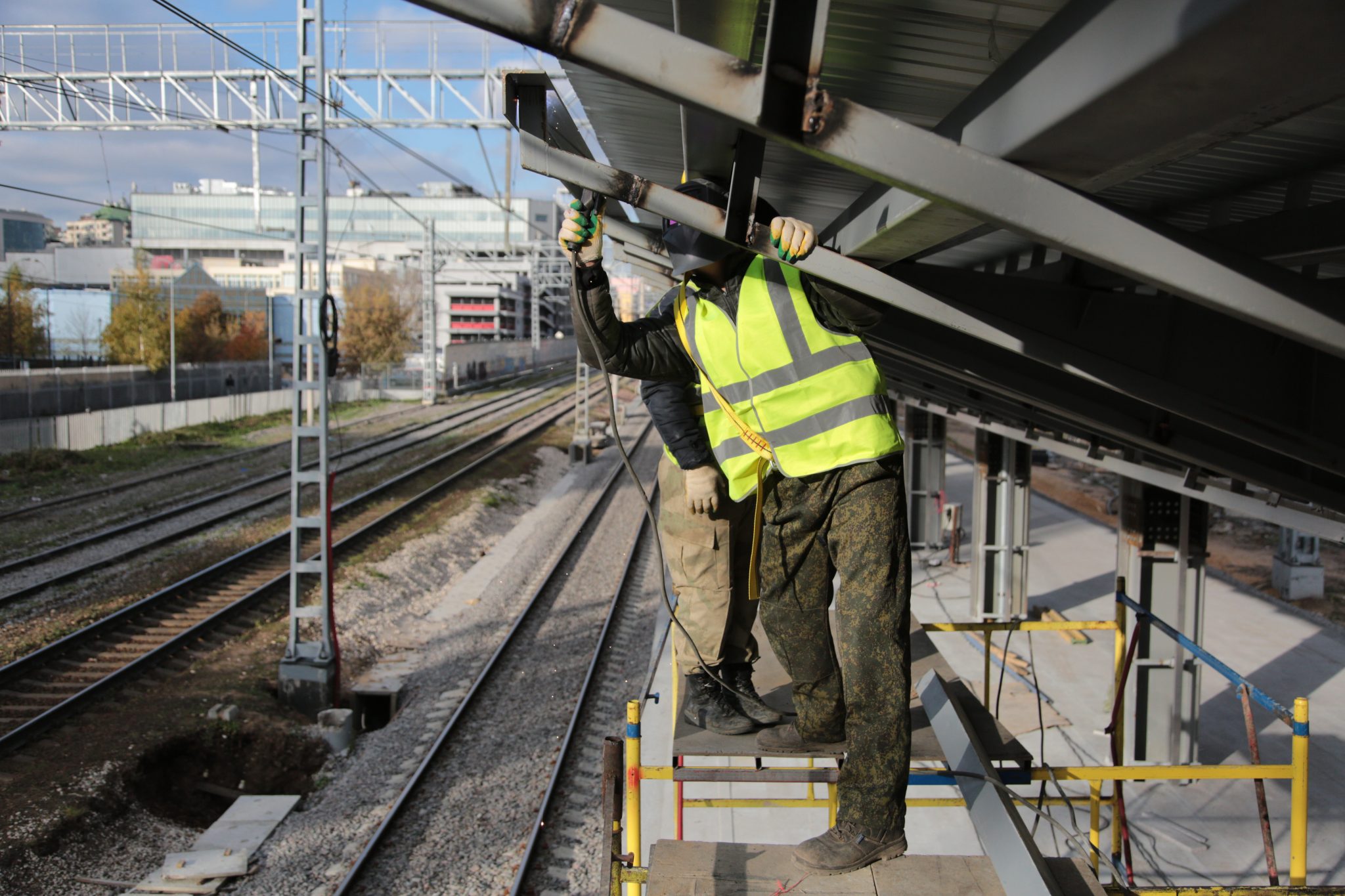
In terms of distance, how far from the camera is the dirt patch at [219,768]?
8.01m

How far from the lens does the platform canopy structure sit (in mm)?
1441

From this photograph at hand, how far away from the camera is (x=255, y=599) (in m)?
12.0

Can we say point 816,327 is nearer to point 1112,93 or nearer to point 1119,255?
point 1119,255

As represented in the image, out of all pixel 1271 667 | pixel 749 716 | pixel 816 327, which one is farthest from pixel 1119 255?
pixel 1271 667

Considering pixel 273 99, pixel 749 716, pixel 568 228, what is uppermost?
pixel 273 99

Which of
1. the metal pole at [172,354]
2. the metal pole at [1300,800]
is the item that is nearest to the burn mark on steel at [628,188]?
the metal pole at [1300,800]

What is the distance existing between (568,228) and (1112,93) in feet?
4.87

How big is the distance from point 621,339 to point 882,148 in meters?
1.54

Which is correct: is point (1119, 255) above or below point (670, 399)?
above

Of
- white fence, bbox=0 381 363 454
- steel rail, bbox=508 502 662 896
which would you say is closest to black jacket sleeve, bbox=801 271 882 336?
steel rail, bbox=508 502 662 896

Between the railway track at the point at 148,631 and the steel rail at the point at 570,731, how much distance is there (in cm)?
435

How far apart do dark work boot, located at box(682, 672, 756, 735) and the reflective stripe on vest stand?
115cm

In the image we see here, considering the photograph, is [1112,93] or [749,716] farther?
[749,716]

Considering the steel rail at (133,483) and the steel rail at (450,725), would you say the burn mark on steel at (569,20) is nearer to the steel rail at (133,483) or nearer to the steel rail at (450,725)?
the steel rail at (450,725)
